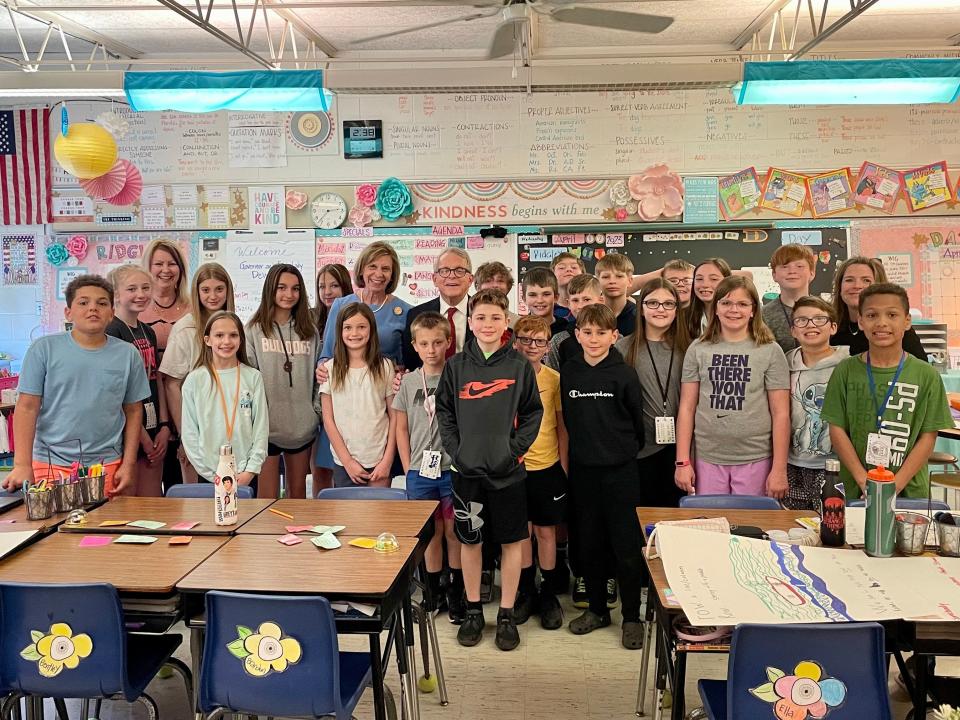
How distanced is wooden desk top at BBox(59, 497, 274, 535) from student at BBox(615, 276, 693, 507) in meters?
1.74

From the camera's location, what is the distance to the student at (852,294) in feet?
11.7

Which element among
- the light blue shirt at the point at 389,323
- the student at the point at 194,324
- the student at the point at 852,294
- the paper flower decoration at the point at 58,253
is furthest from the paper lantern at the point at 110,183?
the student at the point at 852,294

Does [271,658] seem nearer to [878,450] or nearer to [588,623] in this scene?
[588,623]

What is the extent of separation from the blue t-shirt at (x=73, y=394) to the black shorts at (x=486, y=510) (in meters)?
1.51

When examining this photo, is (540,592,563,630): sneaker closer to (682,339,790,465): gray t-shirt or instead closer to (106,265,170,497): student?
(682,339,790,465): gray t-shirt

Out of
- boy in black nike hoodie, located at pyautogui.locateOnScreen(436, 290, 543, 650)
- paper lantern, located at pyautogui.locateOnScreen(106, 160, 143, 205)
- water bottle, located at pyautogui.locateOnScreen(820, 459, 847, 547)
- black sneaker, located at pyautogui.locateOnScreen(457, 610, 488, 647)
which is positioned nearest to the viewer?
water bottle, located at pyautogui.locateOnScreen(820, 459, 847, 547)

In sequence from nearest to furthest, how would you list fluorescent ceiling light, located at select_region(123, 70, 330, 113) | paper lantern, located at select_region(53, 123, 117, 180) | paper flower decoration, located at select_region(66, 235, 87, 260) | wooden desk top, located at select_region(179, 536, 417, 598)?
wooden desk top, located at select_region(179, 536, 417, 598), fluorescent ceiling light, located at select_region(123, 70, 330, 113), paper lantern, located at select_region(53, 123, 117, 180), paper flower decoration, located at select_region(66, 235, 87, 260)

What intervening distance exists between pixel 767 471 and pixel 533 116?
4.13 meters

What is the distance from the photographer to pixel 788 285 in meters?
3.94

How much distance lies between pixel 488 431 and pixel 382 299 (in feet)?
4.10

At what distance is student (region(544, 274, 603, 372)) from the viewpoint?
11.8 ft

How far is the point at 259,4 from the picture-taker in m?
5.18

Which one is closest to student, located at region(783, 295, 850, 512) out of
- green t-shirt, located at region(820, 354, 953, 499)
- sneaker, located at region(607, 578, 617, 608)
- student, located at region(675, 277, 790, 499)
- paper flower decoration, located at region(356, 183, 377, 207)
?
student, located at region(675, 277, 790, 499)

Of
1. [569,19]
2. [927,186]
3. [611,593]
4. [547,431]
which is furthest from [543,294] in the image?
[927,186]
